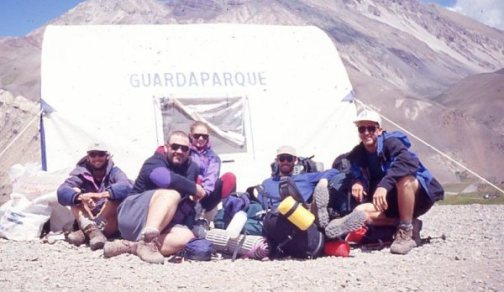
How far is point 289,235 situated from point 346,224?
0.45 metres

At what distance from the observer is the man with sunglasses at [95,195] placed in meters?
5.88

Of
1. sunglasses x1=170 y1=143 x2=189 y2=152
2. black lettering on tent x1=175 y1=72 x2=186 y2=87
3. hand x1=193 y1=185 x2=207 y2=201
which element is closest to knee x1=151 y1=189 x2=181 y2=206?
hand x1=193 y1=185 x2=207 y2=201

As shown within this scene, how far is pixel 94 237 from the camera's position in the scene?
19.5ft

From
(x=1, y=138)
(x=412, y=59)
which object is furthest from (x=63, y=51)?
(x=412, y=59)

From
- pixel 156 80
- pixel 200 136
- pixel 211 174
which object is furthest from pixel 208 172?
pixel 156 80

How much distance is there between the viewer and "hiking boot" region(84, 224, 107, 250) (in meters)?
5.89

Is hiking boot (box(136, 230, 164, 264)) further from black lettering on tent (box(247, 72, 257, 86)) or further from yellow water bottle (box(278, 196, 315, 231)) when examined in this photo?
black lettering on tent (box(247, 72, 257, 86))

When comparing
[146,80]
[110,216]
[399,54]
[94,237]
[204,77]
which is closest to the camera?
[94,237]

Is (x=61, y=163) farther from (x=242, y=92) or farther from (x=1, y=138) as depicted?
(x=1, y=138)

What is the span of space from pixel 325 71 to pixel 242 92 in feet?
3.95

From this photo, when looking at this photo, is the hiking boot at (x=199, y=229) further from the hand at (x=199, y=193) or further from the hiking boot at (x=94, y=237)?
the hiking boot at (x=94, y=237)

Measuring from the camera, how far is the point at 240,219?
5.44 m

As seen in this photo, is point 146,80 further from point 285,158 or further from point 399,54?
point 399,54

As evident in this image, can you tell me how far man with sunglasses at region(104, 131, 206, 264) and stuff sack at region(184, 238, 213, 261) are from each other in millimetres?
53
